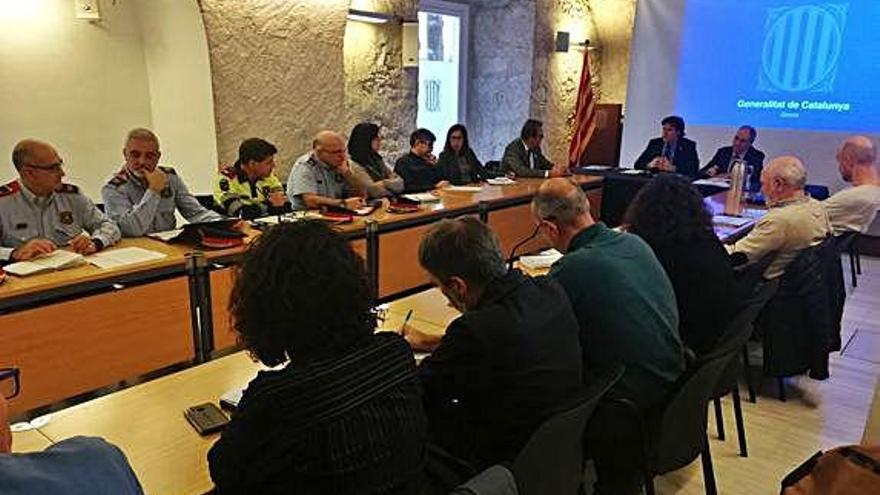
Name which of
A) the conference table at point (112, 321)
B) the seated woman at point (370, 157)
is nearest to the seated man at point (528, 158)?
the seated woman at point (370, 157)

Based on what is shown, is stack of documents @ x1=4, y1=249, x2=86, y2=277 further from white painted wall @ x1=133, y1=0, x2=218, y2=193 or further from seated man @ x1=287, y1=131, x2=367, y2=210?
white painted wall @ x1=133, y1=0, x2=218, y2=193

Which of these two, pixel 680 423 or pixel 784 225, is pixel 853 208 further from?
pixel 680 423

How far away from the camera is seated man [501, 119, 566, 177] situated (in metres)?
5.66

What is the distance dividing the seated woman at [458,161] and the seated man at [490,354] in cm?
379

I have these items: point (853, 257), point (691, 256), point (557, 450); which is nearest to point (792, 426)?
point (691, 256)

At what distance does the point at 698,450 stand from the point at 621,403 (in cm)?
A: 35

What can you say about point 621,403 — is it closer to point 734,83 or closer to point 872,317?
A: point 872,317

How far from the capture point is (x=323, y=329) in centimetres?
113

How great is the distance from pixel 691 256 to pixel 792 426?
1260mm

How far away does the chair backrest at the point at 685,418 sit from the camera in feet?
5.77

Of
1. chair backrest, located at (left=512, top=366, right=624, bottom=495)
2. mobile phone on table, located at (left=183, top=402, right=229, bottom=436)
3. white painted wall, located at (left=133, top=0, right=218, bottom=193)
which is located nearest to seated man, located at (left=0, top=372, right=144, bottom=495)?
mobile phone on table, located at (left=183, top=402, right=229, bottom=436)

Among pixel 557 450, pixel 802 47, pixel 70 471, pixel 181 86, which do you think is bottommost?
pixel 557 450

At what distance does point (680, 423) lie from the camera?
1836 mm

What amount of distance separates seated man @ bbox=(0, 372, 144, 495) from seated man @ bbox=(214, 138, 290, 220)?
293cm
